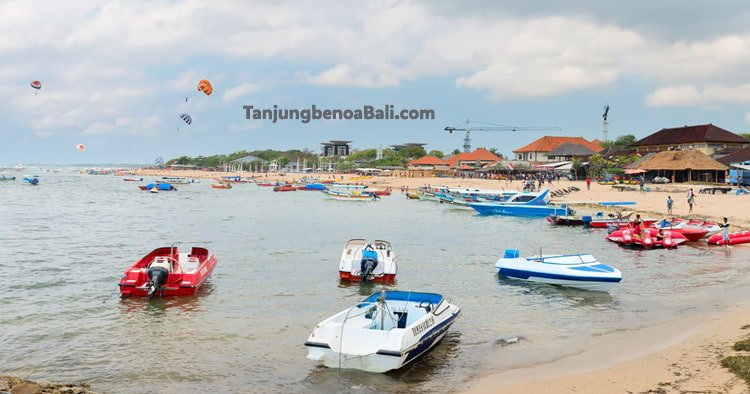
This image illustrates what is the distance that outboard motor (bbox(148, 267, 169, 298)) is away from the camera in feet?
52.7

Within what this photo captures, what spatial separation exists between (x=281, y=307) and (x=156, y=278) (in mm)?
3926

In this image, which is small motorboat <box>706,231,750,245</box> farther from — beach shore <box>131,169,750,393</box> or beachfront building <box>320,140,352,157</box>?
beachfront building <box>320,140,352,157</box>

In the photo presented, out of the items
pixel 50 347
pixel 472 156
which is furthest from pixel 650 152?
pixel 50 347

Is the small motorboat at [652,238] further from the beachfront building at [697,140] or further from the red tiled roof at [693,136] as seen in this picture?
the red tiled roof at [693,136]

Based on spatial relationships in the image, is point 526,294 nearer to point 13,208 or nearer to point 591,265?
point 591,265

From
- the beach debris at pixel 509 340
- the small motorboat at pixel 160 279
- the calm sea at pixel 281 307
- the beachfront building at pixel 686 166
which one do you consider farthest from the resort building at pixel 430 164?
the beach debris at pixel 509 340

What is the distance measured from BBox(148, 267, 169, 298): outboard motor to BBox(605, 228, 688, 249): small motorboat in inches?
880

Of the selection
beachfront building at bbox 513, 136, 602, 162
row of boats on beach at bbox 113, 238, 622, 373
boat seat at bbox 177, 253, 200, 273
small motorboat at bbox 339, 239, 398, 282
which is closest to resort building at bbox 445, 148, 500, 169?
beachfront building at bbox 513, 136, 602, 162

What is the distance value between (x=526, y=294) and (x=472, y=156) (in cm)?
10387

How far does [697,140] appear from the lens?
7075cm

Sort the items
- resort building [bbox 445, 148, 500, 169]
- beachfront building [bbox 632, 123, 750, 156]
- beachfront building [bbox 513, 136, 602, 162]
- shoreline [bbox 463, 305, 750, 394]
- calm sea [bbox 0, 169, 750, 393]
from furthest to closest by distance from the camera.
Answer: resort building [bbox 445, 148, 500, 169], beachfront building [bbox 513, 136, 602, 162], beachfront building [bbox 632, 123, 750, 156], calm sea [bbox 0, 169, 750, 393], shoreline [bbox 463, 305, 750, 394]

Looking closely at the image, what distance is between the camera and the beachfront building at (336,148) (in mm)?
189625

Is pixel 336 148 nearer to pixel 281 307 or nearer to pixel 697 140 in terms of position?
pixel 697 140

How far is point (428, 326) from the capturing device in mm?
11320
